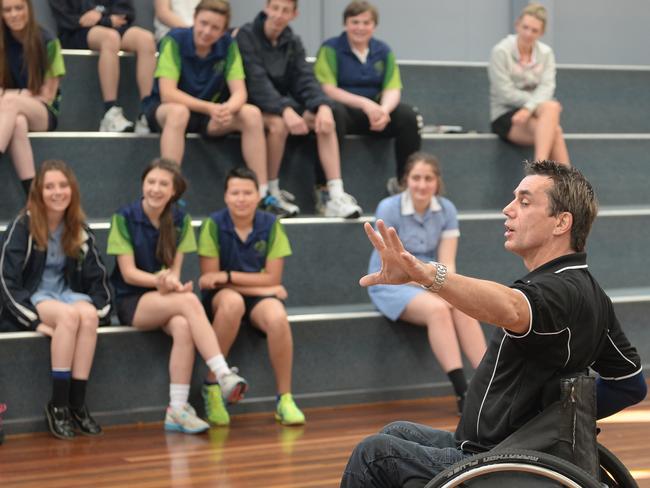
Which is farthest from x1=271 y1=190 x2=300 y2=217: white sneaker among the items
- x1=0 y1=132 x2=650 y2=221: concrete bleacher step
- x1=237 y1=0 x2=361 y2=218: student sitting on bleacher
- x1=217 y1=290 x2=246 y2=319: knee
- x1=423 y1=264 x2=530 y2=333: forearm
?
x1=423 y1=264 x2=530 y2=333: forearm

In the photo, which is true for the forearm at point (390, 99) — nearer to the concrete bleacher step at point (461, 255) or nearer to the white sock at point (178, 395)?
the concrete bleacher step at point (461, 255)

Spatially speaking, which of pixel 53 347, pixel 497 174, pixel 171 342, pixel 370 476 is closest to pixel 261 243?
pixel 171 342

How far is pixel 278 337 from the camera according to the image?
13.6ft

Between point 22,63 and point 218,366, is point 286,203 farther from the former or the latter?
point 22,63

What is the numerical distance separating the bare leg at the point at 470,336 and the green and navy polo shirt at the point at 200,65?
56.7 inches

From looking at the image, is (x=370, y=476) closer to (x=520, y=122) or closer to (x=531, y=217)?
(x=531, y=217)

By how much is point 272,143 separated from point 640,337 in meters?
1.81

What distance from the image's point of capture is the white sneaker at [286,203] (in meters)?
4.72

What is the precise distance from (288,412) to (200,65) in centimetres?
165

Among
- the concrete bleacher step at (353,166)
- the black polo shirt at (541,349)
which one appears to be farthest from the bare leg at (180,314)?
the black polo shirt at (541,349)

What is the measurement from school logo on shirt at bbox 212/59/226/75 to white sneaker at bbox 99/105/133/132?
0.44 m

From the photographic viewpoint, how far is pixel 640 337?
4.89 m

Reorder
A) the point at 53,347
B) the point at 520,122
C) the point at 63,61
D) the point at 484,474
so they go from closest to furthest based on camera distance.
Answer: the point at 484,474, the point at 53,347, the point at 63,61, the point at 520,122

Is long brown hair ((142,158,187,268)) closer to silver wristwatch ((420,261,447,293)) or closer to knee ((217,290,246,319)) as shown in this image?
knee ((217,290,246,319))
